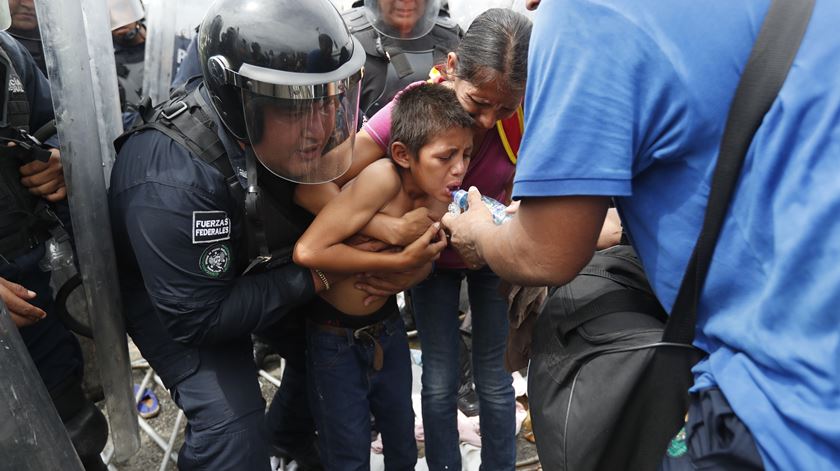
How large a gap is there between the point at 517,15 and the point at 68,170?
167 cm

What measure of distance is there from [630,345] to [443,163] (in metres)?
1.18

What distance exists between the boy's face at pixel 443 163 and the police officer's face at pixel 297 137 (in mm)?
378

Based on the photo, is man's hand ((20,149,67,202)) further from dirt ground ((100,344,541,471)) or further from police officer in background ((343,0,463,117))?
dirt ground ((100,344,541,471))

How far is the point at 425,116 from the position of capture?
2359 mm

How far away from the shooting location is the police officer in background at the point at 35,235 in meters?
2.29

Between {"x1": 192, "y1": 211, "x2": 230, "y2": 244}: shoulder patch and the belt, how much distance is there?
0.59 meters

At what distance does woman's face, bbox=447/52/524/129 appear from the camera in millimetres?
2328

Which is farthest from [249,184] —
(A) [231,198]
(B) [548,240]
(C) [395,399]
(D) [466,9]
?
(D) [466,9]

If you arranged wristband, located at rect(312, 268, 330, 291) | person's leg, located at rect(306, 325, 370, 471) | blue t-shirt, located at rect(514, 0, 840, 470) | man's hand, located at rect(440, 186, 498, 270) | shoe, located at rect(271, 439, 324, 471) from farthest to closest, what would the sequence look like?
shoe, located at rect(271, 439, 324, 471), person's leg, located at rect(306, 325, 370, 471), wristband, located at rect(312, 268, 330, 291), man's hand, located at rect(440, 186, 498, 270), blue t-shirt, located at rect(514, 0, 840, 470)

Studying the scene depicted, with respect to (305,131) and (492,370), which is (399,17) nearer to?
(305,131)

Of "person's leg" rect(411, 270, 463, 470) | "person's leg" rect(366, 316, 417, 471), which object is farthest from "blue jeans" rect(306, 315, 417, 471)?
"person's leg" rect(411, 270, 463, 470)

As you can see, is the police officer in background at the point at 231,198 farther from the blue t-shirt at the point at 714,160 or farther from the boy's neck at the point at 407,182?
the blue t-shirt at the point at 714,160

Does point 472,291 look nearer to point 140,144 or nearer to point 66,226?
point 140,144

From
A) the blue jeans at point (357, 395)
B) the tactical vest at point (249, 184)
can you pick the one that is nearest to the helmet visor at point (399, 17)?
the tactical vest at point (249, 184)
